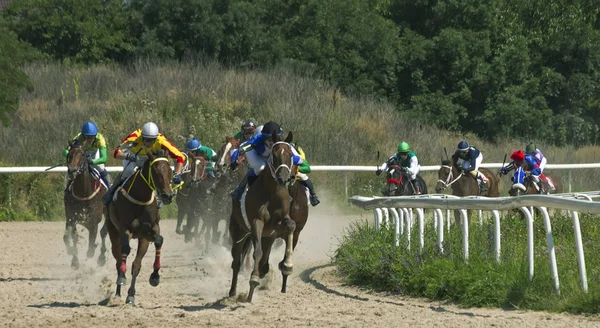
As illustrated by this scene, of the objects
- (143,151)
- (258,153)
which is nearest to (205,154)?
(143,151)

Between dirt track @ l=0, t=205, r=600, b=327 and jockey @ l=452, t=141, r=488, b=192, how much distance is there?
388 cm

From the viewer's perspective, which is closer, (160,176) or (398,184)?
(160,176)

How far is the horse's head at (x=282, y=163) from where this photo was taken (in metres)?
11.3

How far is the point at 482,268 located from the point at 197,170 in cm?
891

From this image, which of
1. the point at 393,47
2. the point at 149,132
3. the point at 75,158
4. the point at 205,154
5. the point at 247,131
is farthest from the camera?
the point at 393,47

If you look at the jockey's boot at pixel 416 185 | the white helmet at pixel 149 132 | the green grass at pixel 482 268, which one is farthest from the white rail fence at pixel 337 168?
the green grass at pixel 482 268

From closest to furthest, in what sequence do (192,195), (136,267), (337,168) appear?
(136,267) < (192,195) < (337,168)

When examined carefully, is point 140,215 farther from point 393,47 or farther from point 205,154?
point 393,47

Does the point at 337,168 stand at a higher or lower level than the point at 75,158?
lower

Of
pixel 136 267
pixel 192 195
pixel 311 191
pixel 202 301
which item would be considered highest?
pixel 311 191

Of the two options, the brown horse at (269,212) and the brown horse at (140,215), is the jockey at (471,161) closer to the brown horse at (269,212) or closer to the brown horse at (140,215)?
the brown horse at (269,212)

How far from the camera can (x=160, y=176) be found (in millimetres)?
11578

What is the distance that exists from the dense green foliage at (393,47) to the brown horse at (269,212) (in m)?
25.7

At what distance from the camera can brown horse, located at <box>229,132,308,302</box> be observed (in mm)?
11406
